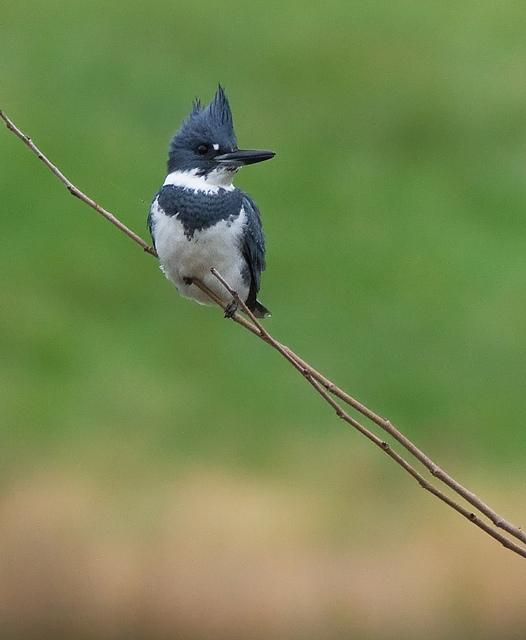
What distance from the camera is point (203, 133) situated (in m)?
2.83

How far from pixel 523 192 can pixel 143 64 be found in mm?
2265

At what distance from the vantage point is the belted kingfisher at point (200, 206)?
2820mm

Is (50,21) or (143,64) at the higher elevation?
(50,21)

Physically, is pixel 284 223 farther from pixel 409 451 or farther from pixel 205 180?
pixel 409 451

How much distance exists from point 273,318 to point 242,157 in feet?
11.7

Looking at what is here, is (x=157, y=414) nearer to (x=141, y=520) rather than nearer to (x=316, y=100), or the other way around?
(x=141, y=520)

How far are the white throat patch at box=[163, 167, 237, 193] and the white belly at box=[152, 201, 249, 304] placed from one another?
72mm

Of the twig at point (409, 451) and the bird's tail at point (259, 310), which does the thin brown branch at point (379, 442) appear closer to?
the twig at point (409, 451)

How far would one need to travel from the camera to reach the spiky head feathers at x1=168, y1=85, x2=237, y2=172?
281 centimetres

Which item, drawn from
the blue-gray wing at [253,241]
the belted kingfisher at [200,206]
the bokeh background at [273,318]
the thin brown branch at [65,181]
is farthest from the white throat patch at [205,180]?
the bokeh background at [273,318]

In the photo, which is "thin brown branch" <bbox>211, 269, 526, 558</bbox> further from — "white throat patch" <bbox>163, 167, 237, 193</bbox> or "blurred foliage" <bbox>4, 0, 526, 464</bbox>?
"blurred foliage" <bbox>4, 0, 526, 464</bbox>

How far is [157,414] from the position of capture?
19.4 ft

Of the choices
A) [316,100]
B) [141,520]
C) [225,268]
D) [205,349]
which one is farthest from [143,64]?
[225,268]

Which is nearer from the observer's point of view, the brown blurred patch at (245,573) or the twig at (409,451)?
the twig at (409,451)
